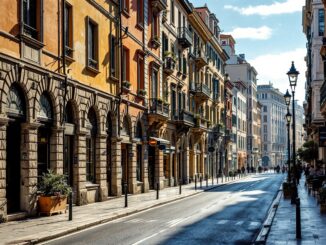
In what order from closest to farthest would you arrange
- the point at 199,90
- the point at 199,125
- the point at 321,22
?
the point at 321,22
the point at 199,125
the point at 199,90

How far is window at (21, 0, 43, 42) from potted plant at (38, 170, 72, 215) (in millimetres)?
5231

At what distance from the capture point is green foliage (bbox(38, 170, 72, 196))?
2059 centimetres

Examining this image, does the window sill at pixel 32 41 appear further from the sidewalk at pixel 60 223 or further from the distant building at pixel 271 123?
the distant building at pixel 271 123

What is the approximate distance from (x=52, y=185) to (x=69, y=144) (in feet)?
14.1

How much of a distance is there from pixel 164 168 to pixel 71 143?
2042 cm

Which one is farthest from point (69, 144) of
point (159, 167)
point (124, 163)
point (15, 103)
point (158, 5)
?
point (158, 5)

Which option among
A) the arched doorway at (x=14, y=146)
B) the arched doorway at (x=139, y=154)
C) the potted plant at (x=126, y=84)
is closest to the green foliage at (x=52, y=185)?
the arched doorway at (x=14, y=146)

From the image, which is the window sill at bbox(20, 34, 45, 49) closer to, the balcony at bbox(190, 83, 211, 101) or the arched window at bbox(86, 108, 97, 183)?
the arched window at bbox(86, 108, 97, 183)

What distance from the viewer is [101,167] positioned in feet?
91.7

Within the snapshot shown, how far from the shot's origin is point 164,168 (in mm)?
44656

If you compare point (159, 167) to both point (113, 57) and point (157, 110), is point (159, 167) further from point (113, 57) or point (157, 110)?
point (113, 57)

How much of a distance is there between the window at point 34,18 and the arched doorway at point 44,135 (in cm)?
242

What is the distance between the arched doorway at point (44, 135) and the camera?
2155cm

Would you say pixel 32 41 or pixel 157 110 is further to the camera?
pixel 157 110
